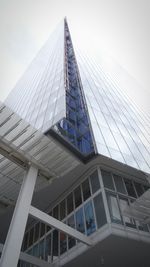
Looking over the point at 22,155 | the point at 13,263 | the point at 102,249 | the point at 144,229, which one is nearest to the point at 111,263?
the point at 102,249

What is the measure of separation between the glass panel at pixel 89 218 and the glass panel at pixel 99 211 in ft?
1.32

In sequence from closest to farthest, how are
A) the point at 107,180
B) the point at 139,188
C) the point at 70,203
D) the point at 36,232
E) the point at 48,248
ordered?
1. the point at 107,180
2. the point at 48,248
3. the point at 70,203
4. the point at 139,188
5. the point at 36,232

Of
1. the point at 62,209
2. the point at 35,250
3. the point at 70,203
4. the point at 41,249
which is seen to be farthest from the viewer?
the point at 35,250

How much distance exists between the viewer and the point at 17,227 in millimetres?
11594

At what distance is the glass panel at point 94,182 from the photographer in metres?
16.8

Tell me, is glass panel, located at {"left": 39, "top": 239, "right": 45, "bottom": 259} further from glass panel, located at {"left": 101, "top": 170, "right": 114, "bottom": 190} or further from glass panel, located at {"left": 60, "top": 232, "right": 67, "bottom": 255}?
glass panel, located at {"left": 101, "top": 170, "right": 114, "bottom": 190}

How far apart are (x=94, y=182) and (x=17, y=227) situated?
7252 millimetres

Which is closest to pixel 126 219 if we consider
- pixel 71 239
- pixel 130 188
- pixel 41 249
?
pixel 130 188

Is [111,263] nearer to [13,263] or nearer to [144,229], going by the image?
[144,229]

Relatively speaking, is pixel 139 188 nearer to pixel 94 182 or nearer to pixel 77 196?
pixel 94 182

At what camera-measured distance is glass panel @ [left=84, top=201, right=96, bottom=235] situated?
14988 millimetres

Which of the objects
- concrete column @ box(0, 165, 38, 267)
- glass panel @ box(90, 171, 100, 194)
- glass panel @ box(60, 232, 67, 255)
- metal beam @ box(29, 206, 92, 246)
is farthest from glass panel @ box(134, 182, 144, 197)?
concrete column @ box(0, 165, 38, 267)

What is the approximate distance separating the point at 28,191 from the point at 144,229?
807 centimetres

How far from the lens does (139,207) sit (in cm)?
1416
